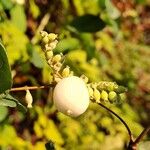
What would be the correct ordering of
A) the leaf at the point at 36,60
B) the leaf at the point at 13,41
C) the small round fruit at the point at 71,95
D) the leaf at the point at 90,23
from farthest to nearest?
the leaf at the point at 13,41, the leaf at the point at 90,23, the leaf at the point at 36,60, the small round fruit at the point at 71,95

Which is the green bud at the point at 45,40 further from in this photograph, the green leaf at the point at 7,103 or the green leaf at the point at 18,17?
the green leaf at the point at 18,17

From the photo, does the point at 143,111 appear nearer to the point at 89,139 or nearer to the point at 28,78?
the point at 89,139

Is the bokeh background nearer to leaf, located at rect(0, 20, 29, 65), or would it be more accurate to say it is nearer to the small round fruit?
leaf, located at rect(0, 20, 29, 65)

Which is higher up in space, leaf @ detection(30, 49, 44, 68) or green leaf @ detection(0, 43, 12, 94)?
green leaf @ detection(0, 43, 12, 94)

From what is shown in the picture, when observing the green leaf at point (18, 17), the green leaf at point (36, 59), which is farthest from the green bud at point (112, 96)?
the green leaf at point (18, 17)

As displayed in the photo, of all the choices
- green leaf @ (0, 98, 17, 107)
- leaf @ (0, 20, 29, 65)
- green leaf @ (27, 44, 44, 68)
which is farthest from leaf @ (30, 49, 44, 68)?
green leaf @ (0, 98, 17, 107)
